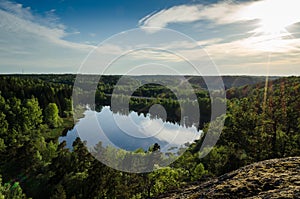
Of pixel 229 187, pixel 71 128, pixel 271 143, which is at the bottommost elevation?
pixel 71 128

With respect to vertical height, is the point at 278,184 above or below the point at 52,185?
above

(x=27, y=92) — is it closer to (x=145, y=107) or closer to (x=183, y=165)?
(x=145, y=107)

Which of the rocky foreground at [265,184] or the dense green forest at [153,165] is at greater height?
the rocky foreground at [265,184]

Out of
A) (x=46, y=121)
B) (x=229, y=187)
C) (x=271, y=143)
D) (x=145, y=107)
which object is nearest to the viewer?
(x=229, y=187)

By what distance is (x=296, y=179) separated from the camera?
17.6 ft

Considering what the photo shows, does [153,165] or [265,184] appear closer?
[265,184]

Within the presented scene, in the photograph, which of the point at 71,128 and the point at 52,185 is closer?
the point at 52,185

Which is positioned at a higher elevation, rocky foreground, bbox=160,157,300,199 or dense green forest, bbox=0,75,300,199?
rocky foreground, bbox=160,157,300,199

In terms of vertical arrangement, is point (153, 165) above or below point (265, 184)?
below

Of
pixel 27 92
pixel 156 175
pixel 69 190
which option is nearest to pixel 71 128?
pixel 27 92

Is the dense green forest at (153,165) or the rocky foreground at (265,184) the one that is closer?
the rocky foreground at (265,184)

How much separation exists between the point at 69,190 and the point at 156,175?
11.7m

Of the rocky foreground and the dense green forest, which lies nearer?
the rocky foreground

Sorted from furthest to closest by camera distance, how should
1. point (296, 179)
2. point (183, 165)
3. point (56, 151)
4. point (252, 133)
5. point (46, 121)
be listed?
point (46, 121), point (56, 151), point (183, 165), point (252, 133), point (296, 179)
